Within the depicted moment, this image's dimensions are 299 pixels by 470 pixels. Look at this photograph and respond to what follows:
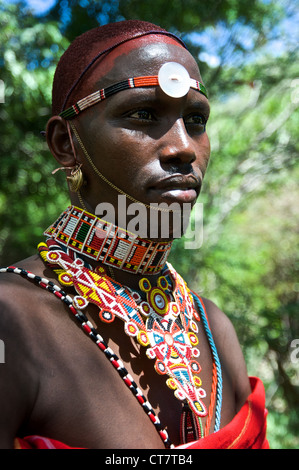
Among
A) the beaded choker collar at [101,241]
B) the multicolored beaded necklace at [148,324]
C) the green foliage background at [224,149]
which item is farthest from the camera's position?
the green foliage background at [224,149]

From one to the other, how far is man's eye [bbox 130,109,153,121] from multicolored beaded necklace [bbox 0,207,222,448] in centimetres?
52

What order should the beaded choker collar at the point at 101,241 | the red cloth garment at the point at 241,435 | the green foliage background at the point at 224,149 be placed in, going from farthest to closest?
the green foliage background at the point at 224,149
the beaded choker collar at the point at 101,241
the red cloth garment at the point at 241,435

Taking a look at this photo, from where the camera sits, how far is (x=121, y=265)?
5.43 feet

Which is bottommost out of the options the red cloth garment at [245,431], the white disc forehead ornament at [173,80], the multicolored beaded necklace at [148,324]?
the red cloth garment at [245,431]

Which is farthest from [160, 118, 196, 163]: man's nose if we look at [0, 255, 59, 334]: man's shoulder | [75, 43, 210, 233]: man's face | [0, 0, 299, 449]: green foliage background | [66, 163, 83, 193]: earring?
[0, 0, 299, 449]: green foliage background

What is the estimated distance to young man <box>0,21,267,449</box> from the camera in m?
1.36

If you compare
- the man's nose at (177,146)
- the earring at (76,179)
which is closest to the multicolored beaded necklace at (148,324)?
the earring at (76,179)

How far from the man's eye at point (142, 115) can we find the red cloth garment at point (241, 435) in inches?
41.0

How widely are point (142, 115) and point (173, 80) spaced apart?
154mm

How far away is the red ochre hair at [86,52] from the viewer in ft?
5.33

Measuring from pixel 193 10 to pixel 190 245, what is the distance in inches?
111

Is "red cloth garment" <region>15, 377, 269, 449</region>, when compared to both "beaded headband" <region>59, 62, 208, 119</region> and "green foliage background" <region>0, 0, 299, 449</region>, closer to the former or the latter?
"beaded headband" <region>59, 62, 208, 119</region>

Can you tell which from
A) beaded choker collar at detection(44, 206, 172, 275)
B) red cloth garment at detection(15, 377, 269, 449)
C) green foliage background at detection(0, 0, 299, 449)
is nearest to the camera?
red cloth garment at detection(15, 377, 269, 449)

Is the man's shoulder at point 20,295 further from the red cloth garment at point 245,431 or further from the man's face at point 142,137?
the red cloth garment at point 245,431
